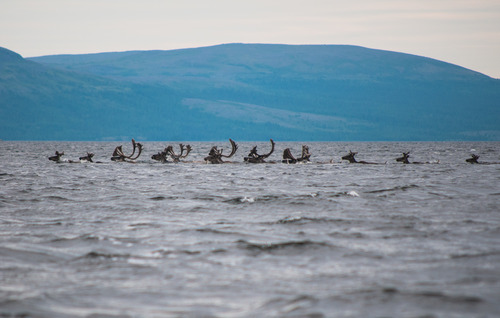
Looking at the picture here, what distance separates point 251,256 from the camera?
32.0ft

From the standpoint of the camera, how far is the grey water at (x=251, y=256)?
700 centimetres

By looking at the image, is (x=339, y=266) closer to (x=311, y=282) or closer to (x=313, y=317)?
(x=311, y=282)

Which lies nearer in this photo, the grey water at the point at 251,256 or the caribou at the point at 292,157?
the grey water at the point at 251,256

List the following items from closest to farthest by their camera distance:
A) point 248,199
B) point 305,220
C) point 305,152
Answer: point 305,220 → point 248,199 → point 305,152

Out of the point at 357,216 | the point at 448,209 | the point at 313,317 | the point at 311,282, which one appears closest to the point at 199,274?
the point at 311,282

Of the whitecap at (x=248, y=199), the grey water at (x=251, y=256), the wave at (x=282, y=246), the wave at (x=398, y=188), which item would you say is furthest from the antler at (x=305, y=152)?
the wave at (x=282, y=246)

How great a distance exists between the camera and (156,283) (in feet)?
26.4

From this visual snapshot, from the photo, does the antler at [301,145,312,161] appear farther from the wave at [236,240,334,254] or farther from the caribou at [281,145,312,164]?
the wave at [236,240,334,254]

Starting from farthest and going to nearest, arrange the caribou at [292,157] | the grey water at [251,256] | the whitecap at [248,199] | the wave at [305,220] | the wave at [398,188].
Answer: the caribou at [292,157] → the wave at [398,188] → the whitecap at [248,199] → the wave at [305,220] → the grey water at [251,256]

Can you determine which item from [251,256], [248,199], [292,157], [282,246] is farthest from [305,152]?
[251,256]

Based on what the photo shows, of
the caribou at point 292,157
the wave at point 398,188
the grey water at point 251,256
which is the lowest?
the grey water at point 251,256

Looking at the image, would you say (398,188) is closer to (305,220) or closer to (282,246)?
(305,220)

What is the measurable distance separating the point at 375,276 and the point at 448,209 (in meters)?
8.12

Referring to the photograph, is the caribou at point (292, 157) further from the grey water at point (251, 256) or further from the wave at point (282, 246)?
the wave at point (282, 246)
